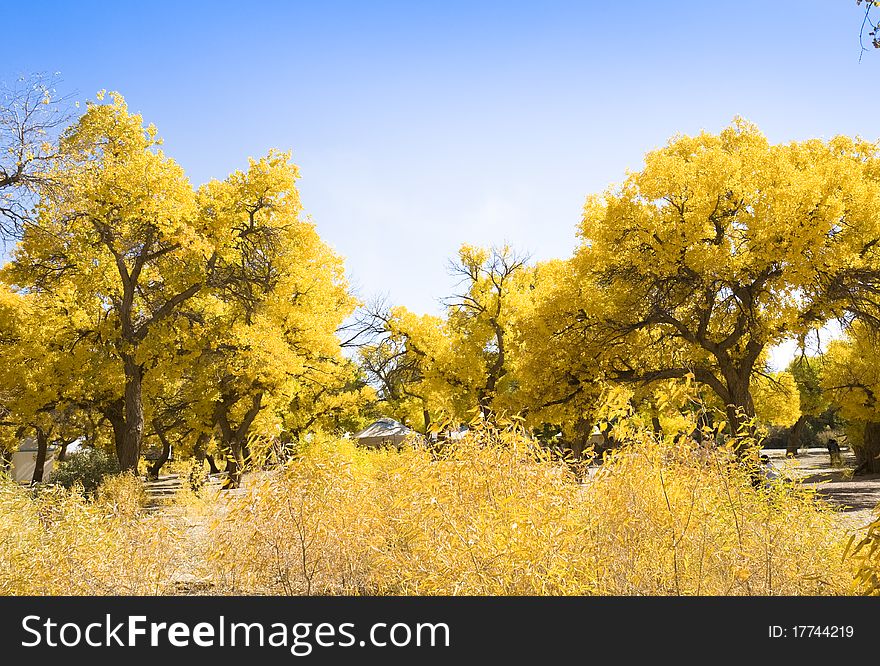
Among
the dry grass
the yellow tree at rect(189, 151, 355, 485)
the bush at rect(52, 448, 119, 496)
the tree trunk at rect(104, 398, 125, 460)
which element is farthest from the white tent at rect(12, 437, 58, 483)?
the dry grass

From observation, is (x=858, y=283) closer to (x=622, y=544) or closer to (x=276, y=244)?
(x=622, y=544)

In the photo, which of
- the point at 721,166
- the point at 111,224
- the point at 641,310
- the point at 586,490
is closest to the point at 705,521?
the point at 586,490

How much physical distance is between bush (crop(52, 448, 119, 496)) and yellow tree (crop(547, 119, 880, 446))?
15194 millimetres

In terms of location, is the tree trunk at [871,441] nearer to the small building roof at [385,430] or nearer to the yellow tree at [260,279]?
the small building roof at [385,430]

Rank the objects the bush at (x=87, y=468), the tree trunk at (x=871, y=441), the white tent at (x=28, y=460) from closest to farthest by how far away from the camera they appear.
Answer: the bush at (x=87, y=468) → the tree trunk at (x=871, y=441) → the white tent at (x=28, y=460)

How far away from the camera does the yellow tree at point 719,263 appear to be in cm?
1182

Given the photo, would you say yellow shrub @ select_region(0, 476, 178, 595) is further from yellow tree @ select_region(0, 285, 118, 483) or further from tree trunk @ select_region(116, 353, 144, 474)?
yellow tree @ select_region(0, 285, 118, 483)

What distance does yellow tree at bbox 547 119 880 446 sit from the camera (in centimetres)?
1182

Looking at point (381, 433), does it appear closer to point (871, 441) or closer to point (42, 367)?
point (42, 367)

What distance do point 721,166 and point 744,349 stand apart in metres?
4.15

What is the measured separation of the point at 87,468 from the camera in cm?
2042

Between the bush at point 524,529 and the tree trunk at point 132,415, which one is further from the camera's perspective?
the tree trunk at point 132,415

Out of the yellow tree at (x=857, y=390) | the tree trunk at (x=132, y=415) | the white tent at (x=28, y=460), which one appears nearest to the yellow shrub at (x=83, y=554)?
the tree trunk at (x=132, y=415)

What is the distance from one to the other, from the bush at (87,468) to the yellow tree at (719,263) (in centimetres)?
1519
